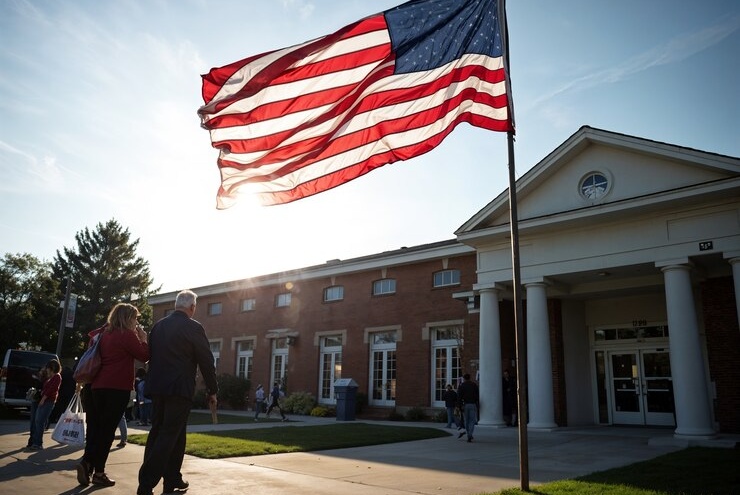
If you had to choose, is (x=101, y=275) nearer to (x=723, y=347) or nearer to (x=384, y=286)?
(x=384, y=286)

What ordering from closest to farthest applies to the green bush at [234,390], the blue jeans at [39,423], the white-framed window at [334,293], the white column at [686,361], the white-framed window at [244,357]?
the blue jeans at [39,423] → the white column at [686,361] → the white-framed window at [334,293] → the green bush at [234,390] → the white-framed window at [244,357]

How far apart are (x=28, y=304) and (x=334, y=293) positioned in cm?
4190

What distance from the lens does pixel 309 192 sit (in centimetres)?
789

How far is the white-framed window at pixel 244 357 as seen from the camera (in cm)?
3055

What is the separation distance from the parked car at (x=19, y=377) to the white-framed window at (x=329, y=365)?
36.7ft

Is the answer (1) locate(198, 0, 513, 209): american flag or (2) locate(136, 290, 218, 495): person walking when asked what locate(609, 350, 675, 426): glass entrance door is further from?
(2) locate(136, 290, 218, 495): person walking

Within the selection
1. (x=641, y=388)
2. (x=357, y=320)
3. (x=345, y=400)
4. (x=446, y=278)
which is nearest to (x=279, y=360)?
(x=357, y=320)

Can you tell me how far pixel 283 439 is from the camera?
12.6 metres

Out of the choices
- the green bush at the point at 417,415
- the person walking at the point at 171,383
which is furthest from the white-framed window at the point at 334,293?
the person walking at the point at 171,383

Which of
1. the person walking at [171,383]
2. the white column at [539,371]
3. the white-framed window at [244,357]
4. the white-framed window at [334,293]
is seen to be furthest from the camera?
the white-framed window at [244,357]

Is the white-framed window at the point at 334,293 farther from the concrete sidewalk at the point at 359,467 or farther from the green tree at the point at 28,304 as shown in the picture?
the green tree at the point at 28,304

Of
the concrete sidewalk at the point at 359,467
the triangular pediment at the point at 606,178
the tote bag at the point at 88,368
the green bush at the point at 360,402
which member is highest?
the triangular pediment at the point at 606,178

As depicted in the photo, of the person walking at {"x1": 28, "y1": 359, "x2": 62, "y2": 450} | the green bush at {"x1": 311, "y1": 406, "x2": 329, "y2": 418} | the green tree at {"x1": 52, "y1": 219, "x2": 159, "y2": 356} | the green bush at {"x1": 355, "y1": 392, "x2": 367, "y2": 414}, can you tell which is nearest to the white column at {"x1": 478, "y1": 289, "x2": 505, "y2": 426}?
the green bush at {"x1": 355, "y1": 392, "x2": 367, "y2": 414}

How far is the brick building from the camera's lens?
13570 mm
